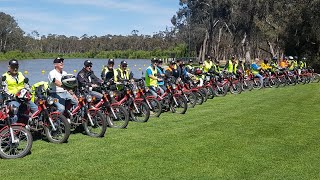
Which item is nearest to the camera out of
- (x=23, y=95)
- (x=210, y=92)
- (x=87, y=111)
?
(x=23, y=95)

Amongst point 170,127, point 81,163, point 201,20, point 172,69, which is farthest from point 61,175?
point 201,20

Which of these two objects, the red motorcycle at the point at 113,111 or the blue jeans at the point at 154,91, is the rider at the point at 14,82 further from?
the blue jeans at the point at 154,91

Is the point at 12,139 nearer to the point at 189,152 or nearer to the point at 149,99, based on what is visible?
the point at 189,152

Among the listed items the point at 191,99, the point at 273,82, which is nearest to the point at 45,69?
the point at 273,82

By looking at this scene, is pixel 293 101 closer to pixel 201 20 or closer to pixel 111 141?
pixel 111 141

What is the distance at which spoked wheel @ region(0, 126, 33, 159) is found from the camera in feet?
24.0

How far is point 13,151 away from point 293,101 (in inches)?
455

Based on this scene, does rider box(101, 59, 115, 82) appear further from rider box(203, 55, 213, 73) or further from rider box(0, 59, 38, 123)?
rider box(203, 55, 213, 73)

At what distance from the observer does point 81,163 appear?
7.14 metres

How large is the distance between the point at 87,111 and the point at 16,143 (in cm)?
211

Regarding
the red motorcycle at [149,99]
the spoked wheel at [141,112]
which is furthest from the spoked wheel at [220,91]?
the spoked wheel at [141,112]

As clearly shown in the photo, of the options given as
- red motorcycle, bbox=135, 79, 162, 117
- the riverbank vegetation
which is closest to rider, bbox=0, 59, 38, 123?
red motorcycle, bbox=135, 79, 162, 117

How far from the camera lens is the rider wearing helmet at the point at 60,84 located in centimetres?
930

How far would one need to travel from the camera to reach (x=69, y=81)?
30.6ft
